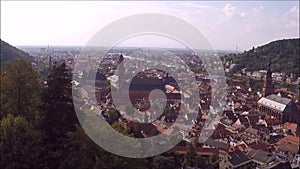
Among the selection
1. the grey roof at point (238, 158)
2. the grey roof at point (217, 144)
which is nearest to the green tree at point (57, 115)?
the grey roof at point (238, 158)

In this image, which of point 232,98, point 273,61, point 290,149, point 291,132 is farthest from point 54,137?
point 273,61

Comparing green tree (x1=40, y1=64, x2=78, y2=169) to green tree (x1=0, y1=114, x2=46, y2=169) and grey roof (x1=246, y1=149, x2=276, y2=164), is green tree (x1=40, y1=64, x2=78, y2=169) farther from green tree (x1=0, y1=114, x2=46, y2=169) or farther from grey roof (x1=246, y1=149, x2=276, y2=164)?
grey roof (x1=246, y1=149, x2=276, y2=164)

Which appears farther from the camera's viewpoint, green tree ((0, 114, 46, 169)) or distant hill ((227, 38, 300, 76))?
distant hill ((227, 38, 300, 76))

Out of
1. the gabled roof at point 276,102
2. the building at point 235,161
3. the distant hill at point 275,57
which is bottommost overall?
the building at point 235,161

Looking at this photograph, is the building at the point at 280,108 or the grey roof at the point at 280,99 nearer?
the building at the point at 280,108

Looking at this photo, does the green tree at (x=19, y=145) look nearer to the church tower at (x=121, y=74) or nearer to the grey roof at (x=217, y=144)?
the grey roof at (x=217, y=144)

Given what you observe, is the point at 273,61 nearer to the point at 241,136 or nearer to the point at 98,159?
the point at 241,136

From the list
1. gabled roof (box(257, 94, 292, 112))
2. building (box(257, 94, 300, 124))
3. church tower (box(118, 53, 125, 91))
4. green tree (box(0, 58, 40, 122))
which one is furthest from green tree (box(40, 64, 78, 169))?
gabled roof (box(257, 94, 292, 112))
